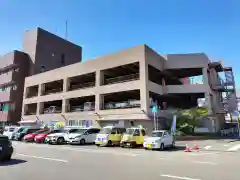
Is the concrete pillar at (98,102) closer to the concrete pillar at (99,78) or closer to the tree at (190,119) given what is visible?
the concrete pillar at (99,78)

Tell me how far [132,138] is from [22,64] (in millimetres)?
41856

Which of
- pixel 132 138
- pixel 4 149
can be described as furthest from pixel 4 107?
pixel 4 149

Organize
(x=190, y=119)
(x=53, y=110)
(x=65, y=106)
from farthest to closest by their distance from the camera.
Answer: (x=53, y=110) < (x=65, y=106) < (x=190, y=119)

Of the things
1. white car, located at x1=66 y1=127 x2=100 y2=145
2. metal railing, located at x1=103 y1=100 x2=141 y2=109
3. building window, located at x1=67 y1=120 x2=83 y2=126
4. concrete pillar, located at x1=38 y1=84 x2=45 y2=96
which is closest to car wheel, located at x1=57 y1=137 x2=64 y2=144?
white car, located at x1=66 y1=127 x2=100 y2=145

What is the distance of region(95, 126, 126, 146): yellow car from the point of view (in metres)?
22.1

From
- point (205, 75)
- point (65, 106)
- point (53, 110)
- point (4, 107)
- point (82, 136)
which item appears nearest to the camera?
point (82, 136)

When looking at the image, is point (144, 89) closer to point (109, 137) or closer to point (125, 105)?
point (125, 105)

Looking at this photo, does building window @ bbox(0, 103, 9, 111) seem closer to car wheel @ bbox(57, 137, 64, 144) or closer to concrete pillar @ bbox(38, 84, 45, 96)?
concrete pillar @ bbox(38, 84, 45, 96)

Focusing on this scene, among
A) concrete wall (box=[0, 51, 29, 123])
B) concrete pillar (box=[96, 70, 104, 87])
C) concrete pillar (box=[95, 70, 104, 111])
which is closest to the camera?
concrete pillar (box=[95, 70, 104, 111])

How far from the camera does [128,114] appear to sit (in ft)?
104

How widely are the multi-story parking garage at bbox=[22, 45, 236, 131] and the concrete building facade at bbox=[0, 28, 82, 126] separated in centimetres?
531

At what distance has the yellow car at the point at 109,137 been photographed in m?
22.1

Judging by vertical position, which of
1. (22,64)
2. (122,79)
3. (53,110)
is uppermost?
(22,64)

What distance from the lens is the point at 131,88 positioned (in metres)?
32.6
